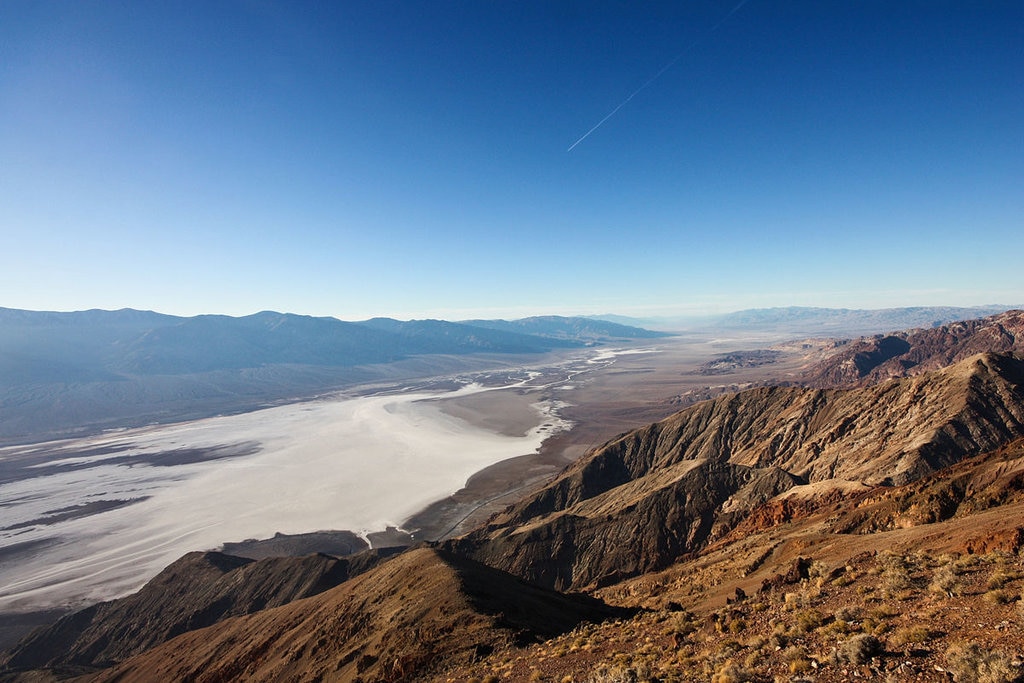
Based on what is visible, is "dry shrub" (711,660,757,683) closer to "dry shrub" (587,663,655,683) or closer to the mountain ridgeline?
the mountain ridgeline

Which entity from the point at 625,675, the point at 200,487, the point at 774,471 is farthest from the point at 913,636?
the point at 200,487

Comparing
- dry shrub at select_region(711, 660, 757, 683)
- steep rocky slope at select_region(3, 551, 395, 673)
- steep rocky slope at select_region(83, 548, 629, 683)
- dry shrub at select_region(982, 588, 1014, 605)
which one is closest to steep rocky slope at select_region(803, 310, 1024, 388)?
steep rocky slope at select_region(83, 548, 629, 683)

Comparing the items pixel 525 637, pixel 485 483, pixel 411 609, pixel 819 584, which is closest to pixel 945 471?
pixel 819 584

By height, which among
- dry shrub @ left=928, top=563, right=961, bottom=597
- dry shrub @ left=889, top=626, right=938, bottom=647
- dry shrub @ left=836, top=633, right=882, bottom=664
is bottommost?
dry shrub @ left=928, top=563, right=961, bottom=597

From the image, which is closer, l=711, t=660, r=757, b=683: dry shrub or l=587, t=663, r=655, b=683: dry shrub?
l=711, t=660, r=757, b=683: dry shrub

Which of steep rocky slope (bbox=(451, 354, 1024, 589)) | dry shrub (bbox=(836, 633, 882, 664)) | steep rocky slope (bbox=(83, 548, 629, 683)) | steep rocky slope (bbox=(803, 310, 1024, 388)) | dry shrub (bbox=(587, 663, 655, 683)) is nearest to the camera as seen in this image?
dry shrub (bbox=(836, 633, 882, 664))

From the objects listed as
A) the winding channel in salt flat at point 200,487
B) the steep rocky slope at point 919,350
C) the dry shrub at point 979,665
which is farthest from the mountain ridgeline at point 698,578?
the steep rocky slope at point 919,350

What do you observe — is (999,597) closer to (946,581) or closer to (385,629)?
(946,581)
